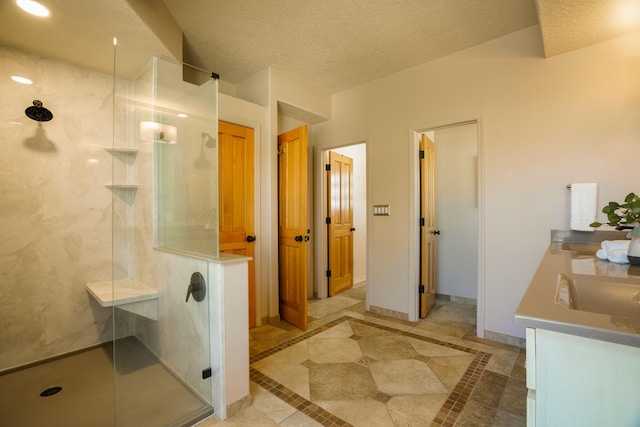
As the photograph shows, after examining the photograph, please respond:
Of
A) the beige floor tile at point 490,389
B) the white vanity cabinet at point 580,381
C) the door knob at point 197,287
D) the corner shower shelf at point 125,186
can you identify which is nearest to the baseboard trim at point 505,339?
the beige floor tile at point 490,389

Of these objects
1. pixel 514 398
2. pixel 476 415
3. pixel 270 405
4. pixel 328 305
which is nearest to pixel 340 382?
pixel 270 405

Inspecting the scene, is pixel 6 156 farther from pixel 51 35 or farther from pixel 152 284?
pixel 152 284

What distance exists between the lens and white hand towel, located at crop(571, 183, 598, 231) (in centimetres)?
213

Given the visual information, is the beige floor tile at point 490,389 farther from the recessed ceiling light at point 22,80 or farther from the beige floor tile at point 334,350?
the recessed ceiling light at point 22,80

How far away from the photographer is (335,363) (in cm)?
234

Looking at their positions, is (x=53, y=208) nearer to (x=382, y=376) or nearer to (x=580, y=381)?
(x=382, y=376)

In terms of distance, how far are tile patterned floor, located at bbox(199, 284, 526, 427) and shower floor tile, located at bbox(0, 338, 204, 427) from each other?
329 millimetres

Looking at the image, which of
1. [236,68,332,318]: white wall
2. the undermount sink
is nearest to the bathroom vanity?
the undermount sink

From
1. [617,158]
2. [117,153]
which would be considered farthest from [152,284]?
[617,158]

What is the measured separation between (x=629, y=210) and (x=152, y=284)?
10.1ft

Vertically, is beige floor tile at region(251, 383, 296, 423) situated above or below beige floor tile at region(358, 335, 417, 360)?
above

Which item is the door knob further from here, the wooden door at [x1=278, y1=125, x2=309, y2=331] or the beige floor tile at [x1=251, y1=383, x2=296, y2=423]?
the wooden door at [x1=278, y1=125, x2=309, y2=331]

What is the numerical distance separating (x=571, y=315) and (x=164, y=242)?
235 centimetres

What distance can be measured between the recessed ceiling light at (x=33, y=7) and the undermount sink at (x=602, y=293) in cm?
307
